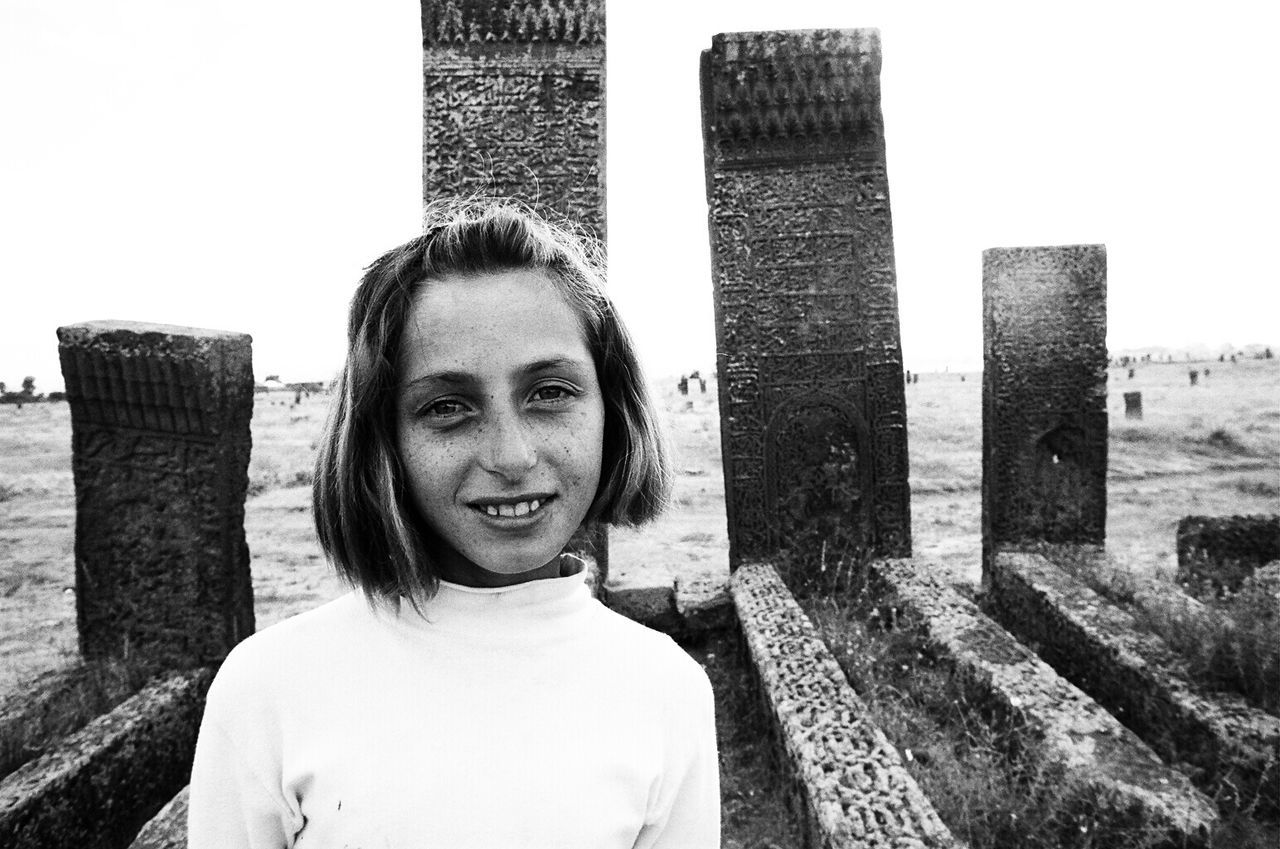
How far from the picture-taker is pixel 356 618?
98cm

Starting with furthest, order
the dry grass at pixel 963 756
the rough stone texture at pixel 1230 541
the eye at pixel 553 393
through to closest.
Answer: the rough stone texture at pixel 1230 541, the dry grass at pixel 963 756, the eye at pixel 553 393

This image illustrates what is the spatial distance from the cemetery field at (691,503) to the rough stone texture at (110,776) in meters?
0.78

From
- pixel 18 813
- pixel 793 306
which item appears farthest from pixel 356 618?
pixel 793 306

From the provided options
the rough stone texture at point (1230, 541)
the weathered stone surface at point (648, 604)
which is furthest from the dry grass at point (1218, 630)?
the weathered stone surface at point (648, 604)

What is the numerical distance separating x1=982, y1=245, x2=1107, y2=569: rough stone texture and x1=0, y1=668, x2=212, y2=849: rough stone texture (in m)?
5.62

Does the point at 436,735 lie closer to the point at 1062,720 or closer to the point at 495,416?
the point at 495,416

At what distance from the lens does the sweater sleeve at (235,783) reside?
889 mm

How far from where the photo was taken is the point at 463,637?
96cm

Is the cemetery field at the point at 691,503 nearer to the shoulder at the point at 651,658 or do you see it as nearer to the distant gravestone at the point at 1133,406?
the shoulder at the point at 651,658

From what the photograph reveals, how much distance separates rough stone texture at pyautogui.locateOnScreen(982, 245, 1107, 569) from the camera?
6496 millimetres

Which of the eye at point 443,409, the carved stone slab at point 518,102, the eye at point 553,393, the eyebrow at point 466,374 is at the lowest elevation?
the eye at point 443,409

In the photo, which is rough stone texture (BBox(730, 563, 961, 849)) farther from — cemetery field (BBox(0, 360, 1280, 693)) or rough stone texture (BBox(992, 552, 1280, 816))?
rough stone texture (BBox(992, 552, 1280, 816))

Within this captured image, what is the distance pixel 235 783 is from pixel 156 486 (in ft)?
11.6

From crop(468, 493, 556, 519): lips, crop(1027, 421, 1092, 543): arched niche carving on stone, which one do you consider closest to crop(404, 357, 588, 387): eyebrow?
crop(468, 493, 556, 519): lips
